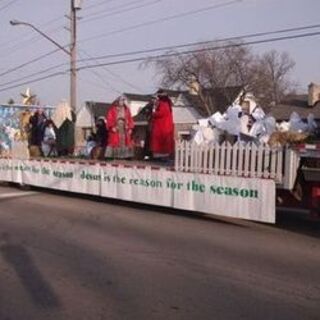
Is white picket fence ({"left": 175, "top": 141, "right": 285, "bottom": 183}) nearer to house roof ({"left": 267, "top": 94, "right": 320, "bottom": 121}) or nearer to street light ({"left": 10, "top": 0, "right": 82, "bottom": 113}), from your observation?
street light ({"left": 10, "top": 0, "right": 82, "bottom": 113})

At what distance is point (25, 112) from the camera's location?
74.7 feet

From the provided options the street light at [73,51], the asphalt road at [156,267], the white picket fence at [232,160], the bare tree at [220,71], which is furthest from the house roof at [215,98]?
the asphalt road at [156,267]

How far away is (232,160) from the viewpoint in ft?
39.9

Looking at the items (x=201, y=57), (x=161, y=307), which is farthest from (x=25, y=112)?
(x=201, y=57)

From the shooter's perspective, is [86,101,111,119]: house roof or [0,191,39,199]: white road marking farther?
[86,101,111,119]: house roof

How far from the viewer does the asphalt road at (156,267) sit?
639 centimetres

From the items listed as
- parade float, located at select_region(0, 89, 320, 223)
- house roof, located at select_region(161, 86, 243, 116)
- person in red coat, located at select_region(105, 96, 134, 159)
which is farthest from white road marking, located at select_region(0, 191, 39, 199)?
house roof, located at select_region(161, 86, 243, 116)

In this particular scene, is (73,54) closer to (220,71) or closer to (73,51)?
(73,51)

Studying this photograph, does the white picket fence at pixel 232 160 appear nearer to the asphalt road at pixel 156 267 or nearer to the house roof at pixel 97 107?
the asphalt road at pixel 156 267

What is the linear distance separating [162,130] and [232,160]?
4395mm

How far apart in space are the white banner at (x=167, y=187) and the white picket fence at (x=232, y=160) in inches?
6.4

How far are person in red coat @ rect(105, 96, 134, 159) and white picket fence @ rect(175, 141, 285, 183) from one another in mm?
3986

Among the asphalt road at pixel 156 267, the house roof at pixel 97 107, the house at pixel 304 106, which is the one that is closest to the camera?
the asphalt road at pixel 156 267

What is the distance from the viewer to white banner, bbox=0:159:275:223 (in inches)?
456
